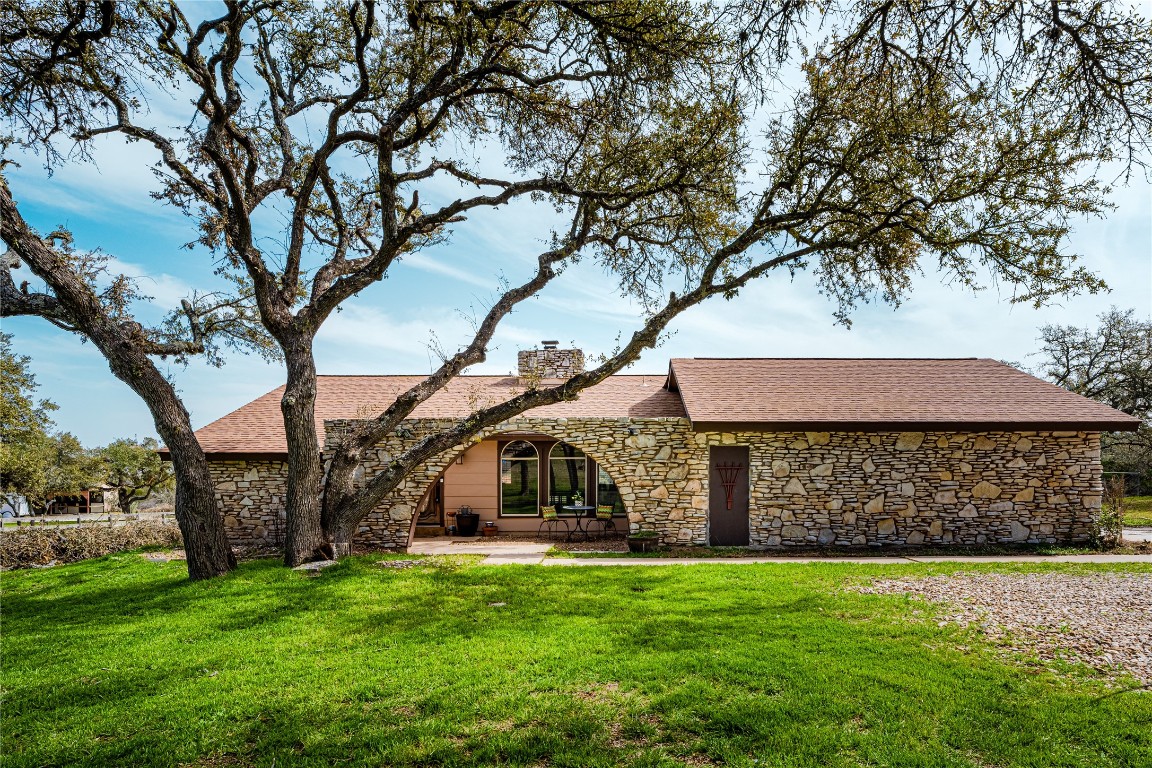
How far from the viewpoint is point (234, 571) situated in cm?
907

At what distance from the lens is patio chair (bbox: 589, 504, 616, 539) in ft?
45.6

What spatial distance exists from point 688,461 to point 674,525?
125cm

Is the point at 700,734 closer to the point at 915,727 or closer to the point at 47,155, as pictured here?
the point at 915,727

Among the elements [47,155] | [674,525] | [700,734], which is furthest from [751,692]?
[47,155]

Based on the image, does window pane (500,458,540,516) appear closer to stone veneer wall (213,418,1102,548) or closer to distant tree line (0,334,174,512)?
stone veneer wall (213,418,1102,548)

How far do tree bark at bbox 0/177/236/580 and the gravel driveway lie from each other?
28.6ft

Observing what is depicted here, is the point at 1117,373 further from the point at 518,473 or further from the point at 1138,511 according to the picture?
the point at 518,473

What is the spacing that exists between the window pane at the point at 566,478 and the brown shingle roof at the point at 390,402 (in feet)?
5.90

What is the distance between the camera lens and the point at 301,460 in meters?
9.55

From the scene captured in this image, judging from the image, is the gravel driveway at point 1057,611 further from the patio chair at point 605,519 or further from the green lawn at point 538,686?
the patio chair at point 605,519

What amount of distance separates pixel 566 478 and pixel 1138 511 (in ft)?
62.9

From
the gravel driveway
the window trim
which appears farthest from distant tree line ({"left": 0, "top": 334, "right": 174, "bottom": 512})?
the gravel driveway

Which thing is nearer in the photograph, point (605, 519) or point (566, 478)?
point (605, 519)

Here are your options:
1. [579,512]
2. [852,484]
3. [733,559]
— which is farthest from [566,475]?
[852,484]
